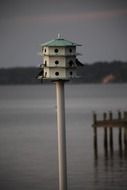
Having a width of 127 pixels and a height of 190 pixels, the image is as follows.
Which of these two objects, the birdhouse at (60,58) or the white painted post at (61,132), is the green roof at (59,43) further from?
the white painted post at (61,132)

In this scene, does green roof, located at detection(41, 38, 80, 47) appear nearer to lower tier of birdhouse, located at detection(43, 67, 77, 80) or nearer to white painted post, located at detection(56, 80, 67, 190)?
lower tier of birdhouse, located at detection(43, 67, 77, 80)

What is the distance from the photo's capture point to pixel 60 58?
19.5 metres

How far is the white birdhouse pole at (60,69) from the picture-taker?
61.8ft

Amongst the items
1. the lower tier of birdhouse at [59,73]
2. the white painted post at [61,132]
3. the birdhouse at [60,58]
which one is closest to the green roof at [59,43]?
the birdhouse at [60,58]

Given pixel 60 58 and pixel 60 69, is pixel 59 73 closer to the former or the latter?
pixel 60 69

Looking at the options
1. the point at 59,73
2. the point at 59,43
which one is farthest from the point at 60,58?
the point at 59,73

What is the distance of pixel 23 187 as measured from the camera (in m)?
31.6

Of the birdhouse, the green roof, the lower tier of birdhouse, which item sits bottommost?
the lower tier of birdhouse

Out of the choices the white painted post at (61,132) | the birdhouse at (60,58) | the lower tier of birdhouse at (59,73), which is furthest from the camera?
the birdhouse at (60,58)

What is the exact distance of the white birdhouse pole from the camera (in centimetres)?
1883

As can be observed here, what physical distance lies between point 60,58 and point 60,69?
35 centimetres

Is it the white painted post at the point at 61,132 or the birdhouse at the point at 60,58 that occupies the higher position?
the birdhouse at the point at 60,58

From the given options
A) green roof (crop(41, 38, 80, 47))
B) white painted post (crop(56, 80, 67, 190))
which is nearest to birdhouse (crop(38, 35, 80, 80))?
green roof (crop(41, 38, 80, 47))

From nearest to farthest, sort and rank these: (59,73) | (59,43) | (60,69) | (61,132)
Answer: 1. (61,132)
2. (59,73)
3. (60,69)
4. (59,43)
